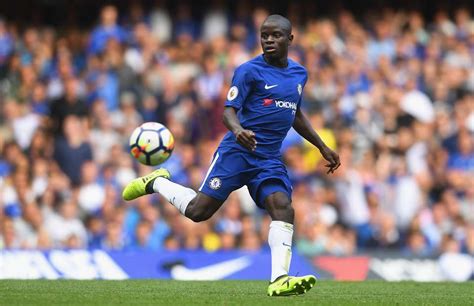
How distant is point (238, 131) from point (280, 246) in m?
1.05

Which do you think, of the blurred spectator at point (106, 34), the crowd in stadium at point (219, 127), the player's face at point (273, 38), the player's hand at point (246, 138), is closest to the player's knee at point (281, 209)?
the player's hand at point (246, 138)

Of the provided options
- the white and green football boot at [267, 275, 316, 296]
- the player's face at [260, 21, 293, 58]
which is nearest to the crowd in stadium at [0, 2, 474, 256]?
the white and green football boot at [267, 275, 316, 296]

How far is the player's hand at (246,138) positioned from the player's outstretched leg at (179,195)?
904 mm

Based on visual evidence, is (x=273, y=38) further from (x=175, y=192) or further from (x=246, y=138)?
(x=175, y=192)

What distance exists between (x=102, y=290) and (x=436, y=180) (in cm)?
900

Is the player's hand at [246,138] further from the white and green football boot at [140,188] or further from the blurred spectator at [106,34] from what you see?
the blurred spectator at [106,34]

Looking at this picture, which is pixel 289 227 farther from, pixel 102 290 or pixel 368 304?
pixel 102 290

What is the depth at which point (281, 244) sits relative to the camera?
8.98 meters

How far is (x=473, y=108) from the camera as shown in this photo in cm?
1828

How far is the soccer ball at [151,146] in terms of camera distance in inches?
411

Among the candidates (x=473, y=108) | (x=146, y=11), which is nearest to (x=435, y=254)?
(x=473, y=108)

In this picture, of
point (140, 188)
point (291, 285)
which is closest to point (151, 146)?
point (140, 188)

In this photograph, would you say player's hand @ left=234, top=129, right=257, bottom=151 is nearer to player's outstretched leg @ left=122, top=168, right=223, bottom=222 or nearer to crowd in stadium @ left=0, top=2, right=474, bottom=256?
player's outstretched leg @ left=122, top=168, right=223, bottom=222

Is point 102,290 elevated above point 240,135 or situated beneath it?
situated beneath
